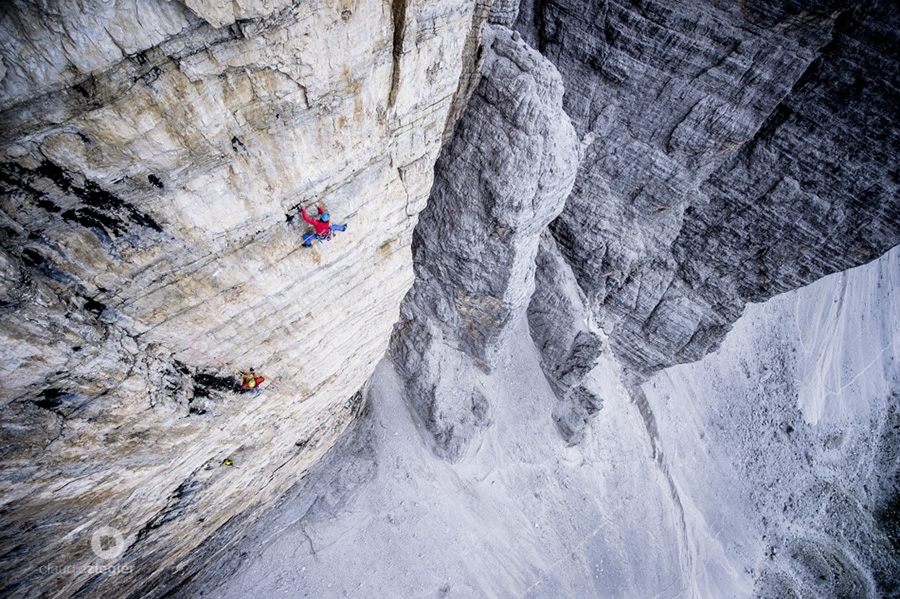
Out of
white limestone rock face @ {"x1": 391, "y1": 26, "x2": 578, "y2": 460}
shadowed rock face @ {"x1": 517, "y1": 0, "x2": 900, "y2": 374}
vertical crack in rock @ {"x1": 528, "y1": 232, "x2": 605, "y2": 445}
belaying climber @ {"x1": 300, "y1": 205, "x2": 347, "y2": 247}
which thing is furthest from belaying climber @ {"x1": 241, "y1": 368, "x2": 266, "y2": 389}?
shadowed rock face @ {"x1": 517, "y1": 0, "x2": 900, "y2": 374}

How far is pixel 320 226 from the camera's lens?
15.3 ft

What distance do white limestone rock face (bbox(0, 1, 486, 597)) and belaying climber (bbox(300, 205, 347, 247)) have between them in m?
0.13

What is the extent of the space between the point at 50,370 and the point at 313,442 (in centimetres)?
566

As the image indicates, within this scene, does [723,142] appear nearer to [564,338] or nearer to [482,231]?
[482,231]

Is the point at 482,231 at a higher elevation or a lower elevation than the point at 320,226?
higher

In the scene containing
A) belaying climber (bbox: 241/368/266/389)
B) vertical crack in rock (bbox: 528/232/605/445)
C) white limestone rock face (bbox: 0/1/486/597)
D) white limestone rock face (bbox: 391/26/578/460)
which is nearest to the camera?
white limestone rock face (bbox: 0/1/486/597)

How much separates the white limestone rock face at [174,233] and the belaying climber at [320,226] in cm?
13

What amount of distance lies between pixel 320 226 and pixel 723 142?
876cm

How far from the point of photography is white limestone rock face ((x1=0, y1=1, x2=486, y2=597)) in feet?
9.54

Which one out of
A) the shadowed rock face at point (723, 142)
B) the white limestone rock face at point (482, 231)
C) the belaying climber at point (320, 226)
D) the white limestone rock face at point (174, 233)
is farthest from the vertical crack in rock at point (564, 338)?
the belaying climber at point (320, 226)

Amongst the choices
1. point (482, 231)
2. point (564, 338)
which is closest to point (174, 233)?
point (482, 231)

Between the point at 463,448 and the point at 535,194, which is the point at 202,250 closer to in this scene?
the point at 535,194

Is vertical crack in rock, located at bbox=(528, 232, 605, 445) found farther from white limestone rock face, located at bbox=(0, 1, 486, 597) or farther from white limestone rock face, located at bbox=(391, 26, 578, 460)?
white limestone rock face, located at bbox=(0, 1, 486, 597)

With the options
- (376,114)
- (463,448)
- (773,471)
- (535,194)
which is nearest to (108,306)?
(376,114)
